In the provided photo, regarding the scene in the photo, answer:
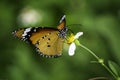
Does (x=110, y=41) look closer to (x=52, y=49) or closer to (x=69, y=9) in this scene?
(x=69, y=9)

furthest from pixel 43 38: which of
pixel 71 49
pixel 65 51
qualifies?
pixel 65 51

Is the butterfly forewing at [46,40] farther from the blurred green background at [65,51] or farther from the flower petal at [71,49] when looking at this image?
the blurred green background at [65,51]

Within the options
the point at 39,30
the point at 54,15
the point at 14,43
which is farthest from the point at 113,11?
the point at 39,30

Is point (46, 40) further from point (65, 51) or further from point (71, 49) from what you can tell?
point (65, 51)

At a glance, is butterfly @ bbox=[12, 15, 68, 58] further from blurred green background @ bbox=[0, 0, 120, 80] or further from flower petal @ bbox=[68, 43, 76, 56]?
blurred green background @ bbox=[0, 0, 120, 80]

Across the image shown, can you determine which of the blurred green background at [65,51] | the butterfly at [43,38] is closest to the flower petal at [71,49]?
the butterfly at [43,38]

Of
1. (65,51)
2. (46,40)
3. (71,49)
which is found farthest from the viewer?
(65,51)
